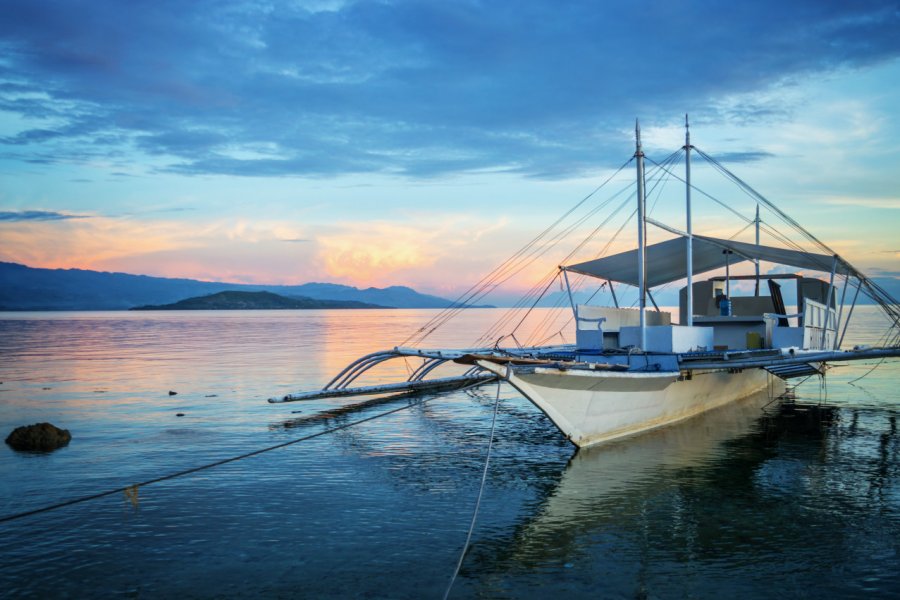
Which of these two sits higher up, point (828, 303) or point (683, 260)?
point (683, 260)

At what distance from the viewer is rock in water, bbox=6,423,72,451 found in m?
20.2

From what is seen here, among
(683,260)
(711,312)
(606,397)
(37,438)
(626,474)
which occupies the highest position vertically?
(683,260)

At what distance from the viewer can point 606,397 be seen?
1989cm

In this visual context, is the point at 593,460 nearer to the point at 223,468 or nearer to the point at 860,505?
the point at 860,505

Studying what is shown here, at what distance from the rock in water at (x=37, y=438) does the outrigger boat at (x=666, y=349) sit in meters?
9.65

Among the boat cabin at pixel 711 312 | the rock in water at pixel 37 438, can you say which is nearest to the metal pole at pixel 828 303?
the boat cabin at pixel 711 312

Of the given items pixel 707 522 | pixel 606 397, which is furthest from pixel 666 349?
pixel 707 522

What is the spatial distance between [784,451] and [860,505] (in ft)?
18.9

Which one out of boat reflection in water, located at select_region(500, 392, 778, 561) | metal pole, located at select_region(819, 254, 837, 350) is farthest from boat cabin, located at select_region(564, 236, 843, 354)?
boat reflection in water, located at select_region(500, 392, 778, 561)

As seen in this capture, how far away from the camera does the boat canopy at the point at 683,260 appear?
25.6 metres

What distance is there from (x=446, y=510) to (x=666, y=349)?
37.4 feet

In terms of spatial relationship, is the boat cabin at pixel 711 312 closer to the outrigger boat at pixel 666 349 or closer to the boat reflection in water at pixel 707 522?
the outrigger boat at pixel 666 349

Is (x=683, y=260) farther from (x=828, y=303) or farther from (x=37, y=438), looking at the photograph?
(x=37, y=438)

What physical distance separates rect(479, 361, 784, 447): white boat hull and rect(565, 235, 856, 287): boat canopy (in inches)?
187
